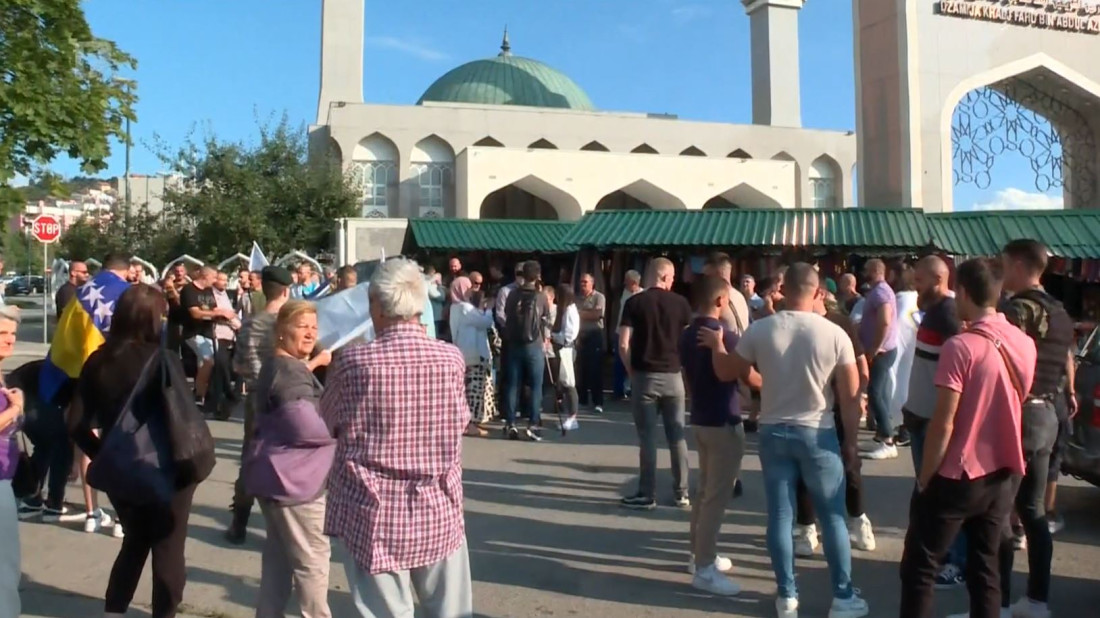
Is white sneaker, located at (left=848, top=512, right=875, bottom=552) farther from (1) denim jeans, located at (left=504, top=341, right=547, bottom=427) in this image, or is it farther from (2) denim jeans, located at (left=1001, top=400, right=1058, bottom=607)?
(1) denim jeans, located at (left=504, top=341, right=547, bottom=427)

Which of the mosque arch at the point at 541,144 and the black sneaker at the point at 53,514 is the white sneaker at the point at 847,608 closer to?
the black sneaker at the point at 53,514

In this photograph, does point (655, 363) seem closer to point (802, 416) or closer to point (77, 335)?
point (802, 416)

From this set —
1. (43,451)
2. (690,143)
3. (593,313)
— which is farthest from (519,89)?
(43,451)

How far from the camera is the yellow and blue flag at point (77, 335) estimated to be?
5.95m

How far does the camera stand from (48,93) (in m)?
11.7

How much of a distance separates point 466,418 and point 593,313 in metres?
8.58

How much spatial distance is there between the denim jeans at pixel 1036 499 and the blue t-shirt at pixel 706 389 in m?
1.46

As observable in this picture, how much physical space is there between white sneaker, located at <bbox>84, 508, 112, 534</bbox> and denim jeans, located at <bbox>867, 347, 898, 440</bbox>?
6522mm

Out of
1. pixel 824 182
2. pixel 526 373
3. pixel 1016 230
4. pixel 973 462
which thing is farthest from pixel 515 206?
pixel 973 462

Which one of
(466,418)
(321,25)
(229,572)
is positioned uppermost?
(321,25)

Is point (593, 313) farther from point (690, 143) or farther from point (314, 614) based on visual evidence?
point (690, 143)

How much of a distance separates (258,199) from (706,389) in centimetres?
2493

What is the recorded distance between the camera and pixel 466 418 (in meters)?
3.34

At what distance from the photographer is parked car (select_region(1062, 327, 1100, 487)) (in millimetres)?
5891
